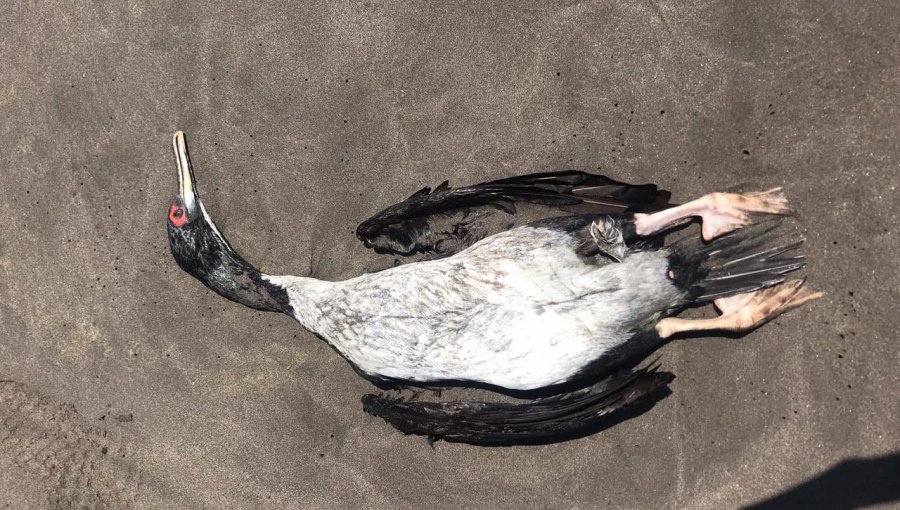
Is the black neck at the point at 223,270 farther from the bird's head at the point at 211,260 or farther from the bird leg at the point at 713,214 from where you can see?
the bird leg at the point at 713,214

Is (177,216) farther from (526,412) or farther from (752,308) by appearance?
(752,308)

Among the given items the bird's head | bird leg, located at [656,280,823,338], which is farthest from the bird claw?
the bird's head

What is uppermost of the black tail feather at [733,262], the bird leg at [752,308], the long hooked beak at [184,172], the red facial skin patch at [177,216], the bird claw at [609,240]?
the long hooked beak at [184,172]

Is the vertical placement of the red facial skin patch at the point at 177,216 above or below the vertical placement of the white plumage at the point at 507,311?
above

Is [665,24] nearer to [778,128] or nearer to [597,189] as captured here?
[778,128]

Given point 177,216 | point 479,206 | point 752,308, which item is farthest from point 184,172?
point 752,308

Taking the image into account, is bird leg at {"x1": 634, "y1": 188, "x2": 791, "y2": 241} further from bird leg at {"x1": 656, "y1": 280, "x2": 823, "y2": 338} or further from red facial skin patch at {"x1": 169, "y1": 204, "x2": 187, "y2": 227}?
red facial skin patch at {"x1": 169, "y1": 204, "x2": 187, "y2": 227}

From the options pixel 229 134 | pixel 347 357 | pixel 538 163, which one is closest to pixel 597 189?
pixel 538 163

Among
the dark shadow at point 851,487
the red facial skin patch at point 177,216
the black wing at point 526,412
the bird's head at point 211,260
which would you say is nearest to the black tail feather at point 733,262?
the black wing at point 526,412
